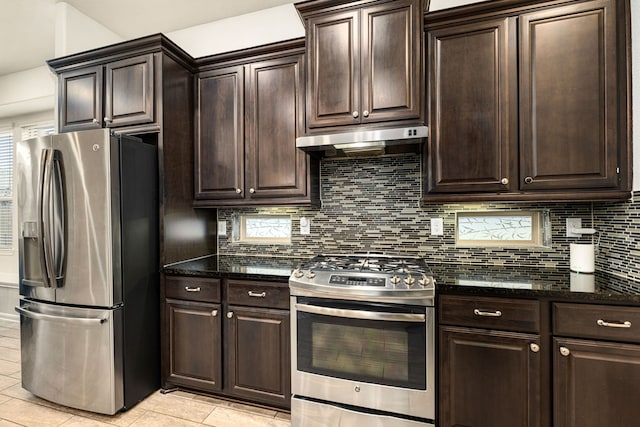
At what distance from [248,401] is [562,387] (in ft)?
6.06

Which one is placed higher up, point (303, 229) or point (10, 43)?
point (10, 43)

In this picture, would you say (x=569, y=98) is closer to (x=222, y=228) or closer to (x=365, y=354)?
(x=365, y=354)

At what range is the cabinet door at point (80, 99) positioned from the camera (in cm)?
244

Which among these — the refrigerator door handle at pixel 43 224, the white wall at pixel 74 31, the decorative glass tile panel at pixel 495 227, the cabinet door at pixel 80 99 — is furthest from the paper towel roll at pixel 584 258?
the white wall at pixel 74 31

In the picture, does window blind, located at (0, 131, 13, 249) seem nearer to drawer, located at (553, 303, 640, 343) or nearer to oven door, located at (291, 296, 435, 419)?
oven door, located at (291, 296, 435, 419)

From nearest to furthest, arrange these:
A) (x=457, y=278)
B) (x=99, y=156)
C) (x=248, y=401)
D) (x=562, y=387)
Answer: (x=562, y=387)
(x=457, y=278)
(x=99, y=156)
(x=248, y=401)

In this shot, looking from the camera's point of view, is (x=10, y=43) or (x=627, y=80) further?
(x=10, y=43)

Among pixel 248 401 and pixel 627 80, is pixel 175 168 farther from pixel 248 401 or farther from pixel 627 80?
pixel 627 80

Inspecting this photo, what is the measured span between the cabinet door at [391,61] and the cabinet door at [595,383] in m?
1.49

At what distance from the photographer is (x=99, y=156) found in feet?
6.43

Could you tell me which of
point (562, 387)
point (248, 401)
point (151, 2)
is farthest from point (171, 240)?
point (562, 387)

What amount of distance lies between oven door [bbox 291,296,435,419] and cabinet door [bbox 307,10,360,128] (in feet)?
3.94

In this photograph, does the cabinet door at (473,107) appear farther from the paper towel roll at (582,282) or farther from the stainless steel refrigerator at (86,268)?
the stainless steel refrigerator at (86,268)

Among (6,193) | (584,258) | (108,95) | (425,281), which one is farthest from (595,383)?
(6,193)
